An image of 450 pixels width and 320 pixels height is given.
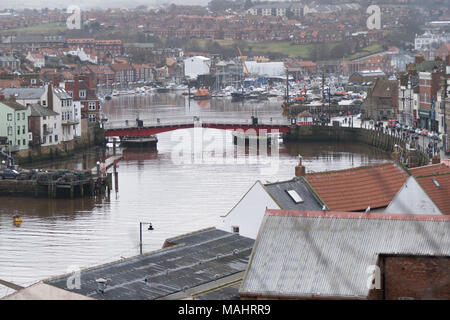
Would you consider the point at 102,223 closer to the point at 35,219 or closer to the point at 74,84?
the point at 35,219

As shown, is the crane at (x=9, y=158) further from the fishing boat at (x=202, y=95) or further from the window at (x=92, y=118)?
the fishing boat at (x=202, y=95)

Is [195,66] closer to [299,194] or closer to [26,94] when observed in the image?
[26,94]

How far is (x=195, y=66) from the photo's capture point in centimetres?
5756

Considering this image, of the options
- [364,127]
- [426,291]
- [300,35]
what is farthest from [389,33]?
A: [426,291]

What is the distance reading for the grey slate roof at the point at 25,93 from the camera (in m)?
19.8

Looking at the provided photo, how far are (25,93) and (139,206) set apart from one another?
7.49m

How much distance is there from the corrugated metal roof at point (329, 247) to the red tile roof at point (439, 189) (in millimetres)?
2855

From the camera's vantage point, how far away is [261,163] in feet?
59.3

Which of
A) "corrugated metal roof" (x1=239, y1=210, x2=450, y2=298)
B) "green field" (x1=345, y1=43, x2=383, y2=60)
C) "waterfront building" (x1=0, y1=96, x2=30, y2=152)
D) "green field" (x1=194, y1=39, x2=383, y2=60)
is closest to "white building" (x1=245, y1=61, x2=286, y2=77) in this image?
"green field" (x1=345, y1=43, x2=383, y2=60)

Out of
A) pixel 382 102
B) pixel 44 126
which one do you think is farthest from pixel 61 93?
pixel 382 102

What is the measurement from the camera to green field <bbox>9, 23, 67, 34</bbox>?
59.9 m

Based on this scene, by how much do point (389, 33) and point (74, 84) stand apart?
33.7 m

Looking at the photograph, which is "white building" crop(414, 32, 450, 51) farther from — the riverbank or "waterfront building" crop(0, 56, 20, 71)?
the riverbank
